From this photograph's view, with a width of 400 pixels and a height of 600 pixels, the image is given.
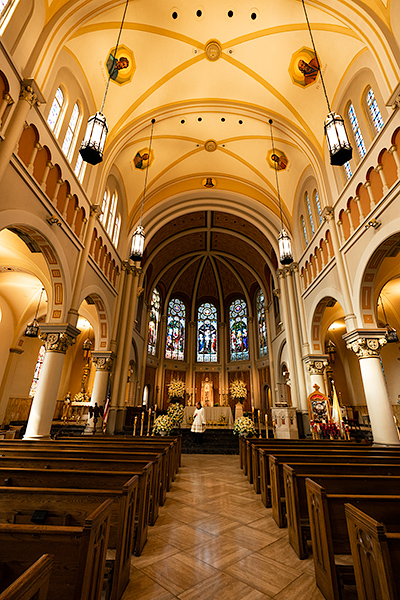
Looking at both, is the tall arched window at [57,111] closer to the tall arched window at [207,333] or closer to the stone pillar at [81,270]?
the stone pillar at [81,270]

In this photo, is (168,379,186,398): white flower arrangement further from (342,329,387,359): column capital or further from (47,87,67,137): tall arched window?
(47,87,67,137): tall arched window

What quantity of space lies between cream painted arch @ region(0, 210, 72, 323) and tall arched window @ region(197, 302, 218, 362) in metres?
17.1

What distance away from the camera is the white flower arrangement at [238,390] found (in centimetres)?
2098

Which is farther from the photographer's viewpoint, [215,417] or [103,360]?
[215,417]

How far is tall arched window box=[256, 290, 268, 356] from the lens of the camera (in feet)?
72.3

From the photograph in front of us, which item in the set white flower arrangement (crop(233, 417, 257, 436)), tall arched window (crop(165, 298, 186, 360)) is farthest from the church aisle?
tall arched window (crop(165, 298, 186, 360))

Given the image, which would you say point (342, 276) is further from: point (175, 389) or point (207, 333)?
point (207, 333)

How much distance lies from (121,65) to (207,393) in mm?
20172

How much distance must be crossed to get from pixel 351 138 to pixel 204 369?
18.7 meters

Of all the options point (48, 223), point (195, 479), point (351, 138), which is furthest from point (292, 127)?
point (195, 479)

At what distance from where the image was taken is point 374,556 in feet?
5.68

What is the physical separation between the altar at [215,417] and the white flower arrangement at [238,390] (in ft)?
11.0

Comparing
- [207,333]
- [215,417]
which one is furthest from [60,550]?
[207,333]

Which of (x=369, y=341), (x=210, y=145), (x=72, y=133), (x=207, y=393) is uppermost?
(x=210, y=145)
